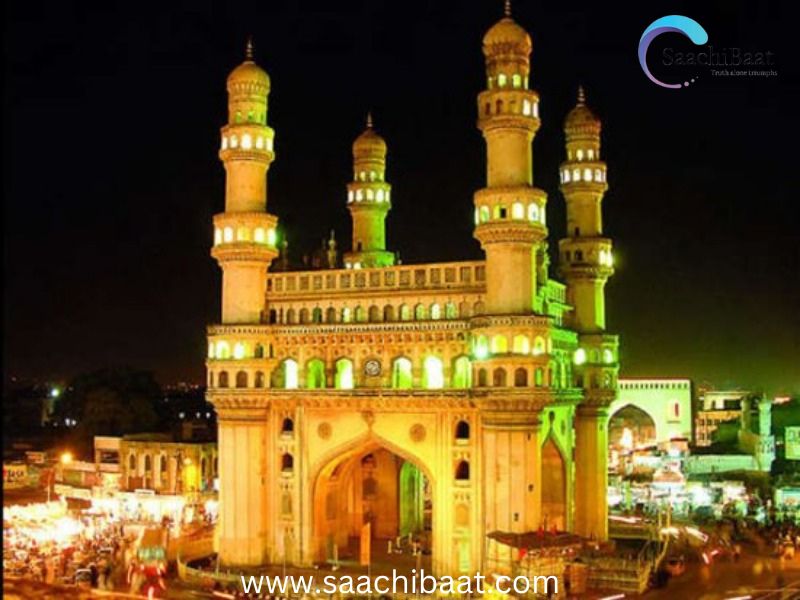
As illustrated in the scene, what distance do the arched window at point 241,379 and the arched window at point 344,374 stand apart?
3687 mm

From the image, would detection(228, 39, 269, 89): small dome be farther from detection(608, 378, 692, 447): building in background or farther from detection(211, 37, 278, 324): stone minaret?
detection(608, 378, 692, 447): building in background

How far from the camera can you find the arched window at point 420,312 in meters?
40.2

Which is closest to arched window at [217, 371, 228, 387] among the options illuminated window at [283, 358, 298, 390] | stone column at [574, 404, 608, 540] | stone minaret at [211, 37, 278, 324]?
stone minaret at [211, 37, 278, 324]

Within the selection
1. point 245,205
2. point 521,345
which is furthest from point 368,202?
point 521,345

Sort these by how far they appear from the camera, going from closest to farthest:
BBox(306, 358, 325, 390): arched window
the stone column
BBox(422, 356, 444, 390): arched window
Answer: BBox(422, 356, 444, 390): arched window → BBox(306, 358, 325, 390): arched window → the stone column

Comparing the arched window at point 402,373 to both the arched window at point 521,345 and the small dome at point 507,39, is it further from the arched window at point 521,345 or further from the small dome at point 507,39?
the small dome at point 507,39

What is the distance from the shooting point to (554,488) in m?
42.4

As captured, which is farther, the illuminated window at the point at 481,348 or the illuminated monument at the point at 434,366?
the illuminated window at the point at 481,348

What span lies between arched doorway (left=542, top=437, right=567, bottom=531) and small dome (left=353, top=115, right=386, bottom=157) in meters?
17.7

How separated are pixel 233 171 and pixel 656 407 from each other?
2169 inches

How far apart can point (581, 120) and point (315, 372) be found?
16497 millimetres

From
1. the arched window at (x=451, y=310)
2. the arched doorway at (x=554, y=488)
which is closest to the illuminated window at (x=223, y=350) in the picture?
the arched window at (x=451, y=310)

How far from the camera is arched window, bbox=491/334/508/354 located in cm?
3762

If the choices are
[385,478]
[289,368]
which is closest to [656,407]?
[385,478]
